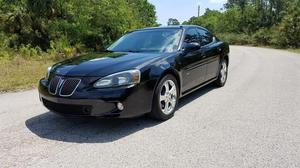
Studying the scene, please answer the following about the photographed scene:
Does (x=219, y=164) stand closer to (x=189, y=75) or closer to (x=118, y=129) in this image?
(x=118, y=129)

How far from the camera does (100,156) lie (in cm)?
391

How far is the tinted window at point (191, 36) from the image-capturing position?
628cm

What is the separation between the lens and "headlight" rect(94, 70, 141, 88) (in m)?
4.55

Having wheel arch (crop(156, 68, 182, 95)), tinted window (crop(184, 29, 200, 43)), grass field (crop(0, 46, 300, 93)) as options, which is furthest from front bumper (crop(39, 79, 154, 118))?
grass field (crop(0, 46, 300, 93))

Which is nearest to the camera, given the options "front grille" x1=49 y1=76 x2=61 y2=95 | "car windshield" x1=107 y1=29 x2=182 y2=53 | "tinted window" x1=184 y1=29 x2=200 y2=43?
"front grille" x1=49 y1=76 x2=61 y2=95

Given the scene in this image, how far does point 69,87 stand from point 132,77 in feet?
2.81

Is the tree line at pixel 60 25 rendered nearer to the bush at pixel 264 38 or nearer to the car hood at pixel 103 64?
the car hood at pixel 103 64

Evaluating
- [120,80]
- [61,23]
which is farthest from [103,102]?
[61,23]

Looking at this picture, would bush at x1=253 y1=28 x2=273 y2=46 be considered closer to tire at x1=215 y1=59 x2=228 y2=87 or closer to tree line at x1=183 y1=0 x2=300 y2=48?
tree line at x1=183 y1=0 x2=300 y2=48

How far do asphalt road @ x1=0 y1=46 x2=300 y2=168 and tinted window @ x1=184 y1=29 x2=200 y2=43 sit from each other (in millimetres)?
1150

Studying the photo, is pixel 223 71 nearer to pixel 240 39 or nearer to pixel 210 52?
pixel 210 52

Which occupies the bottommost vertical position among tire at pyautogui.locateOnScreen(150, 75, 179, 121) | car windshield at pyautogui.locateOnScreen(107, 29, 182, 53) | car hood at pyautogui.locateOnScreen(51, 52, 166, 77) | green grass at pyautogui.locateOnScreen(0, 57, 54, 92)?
green grass at pyautogui.locateOnScreen(0, 57, 54, 92)

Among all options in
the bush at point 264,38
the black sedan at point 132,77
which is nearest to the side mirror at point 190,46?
the black sedan at point 132,77

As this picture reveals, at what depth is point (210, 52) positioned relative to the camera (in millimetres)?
7047
